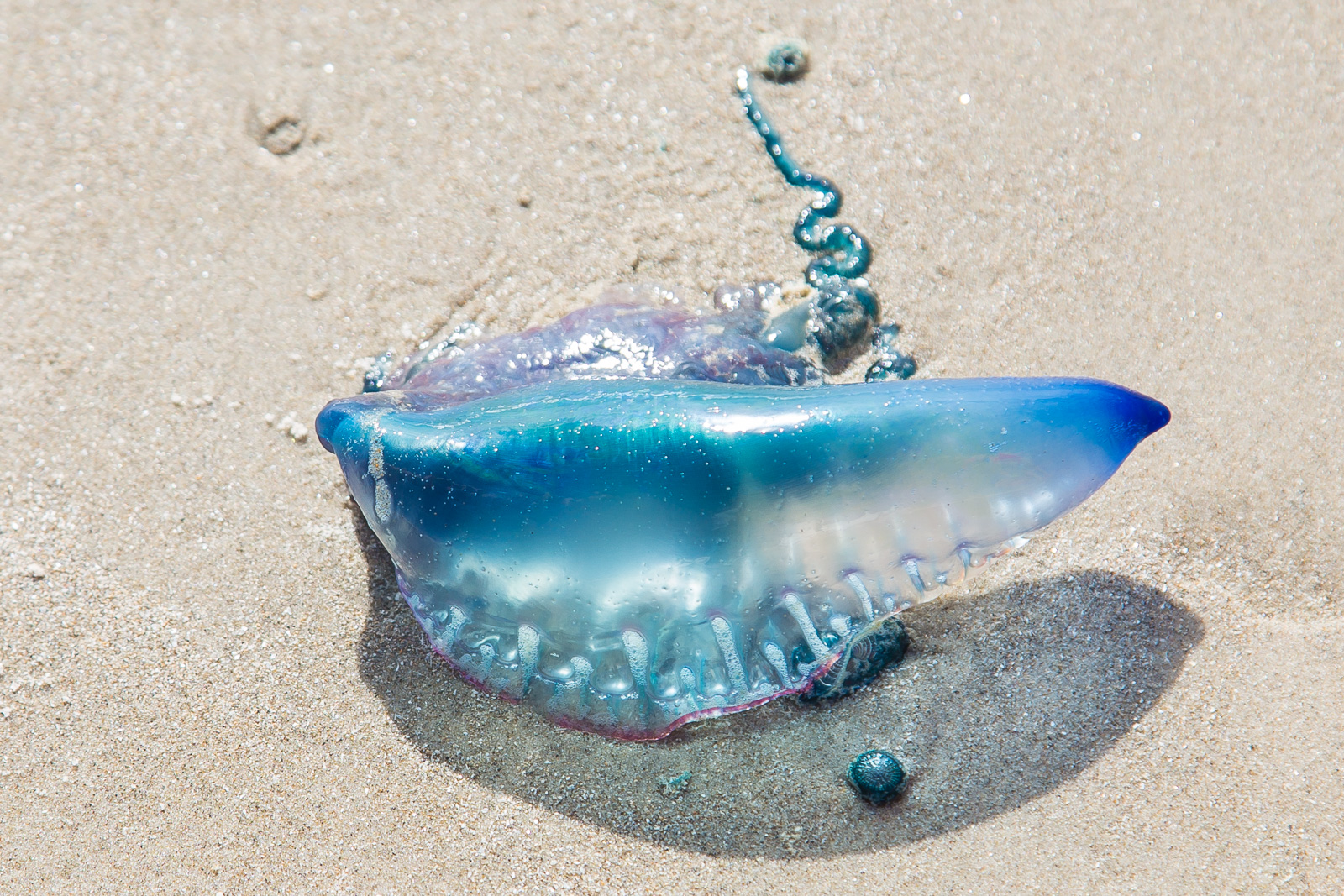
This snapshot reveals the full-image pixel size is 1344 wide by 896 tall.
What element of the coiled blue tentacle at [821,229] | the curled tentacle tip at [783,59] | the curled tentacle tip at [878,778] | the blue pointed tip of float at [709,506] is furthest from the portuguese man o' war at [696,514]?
the curled tentacle tip at [783,59]

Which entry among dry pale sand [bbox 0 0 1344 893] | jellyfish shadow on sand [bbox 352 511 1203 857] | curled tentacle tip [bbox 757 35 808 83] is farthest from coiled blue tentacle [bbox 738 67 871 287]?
jellyfish shadow on sand [bbox 352 511 1203 857]

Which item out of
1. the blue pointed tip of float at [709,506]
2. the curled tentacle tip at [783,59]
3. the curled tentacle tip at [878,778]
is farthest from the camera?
the curled tentacle tip at [783,59]

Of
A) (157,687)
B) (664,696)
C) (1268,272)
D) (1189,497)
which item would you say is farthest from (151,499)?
(1268,272)

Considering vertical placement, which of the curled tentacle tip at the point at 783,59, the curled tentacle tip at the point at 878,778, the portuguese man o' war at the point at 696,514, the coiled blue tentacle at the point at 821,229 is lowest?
the curled tentacle tip at the point at 878,778

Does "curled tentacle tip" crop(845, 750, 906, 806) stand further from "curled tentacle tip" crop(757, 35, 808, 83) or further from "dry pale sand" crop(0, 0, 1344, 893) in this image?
"curled tentacle tip" crop(757, 35, 808, 83)

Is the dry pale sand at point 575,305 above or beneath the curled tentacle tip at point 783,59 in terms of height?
beneath

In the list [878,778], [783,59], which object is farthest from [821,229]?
[878,778]

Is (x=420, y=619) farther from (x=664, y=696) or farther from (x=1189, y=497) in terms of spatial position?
(x=1189, y=497)

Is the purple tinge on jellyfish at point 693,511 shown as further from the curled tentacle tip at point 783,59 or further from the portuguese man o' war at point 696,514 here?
the curled tentacle tip at point 783,59
